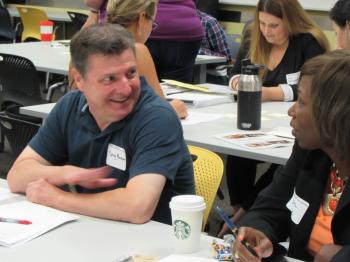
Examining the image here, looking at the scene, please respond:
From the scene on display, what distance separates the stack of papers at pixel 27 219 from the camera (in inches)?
63.2


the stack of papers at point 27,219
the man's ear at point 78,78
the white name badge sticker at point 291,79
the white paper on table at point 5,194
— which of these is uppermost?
the man's ear at point 78,78

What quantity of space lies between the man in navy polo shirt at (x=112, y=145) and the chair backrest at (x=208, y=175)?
0.12 m

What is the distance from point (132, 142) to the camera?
6.53 ft

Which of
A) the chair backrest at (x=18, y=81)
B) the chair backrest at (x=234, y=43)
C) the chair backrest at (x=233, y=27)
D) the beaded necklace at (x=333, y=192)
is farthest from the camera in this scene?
the chair backrest at (x=233, y=27)

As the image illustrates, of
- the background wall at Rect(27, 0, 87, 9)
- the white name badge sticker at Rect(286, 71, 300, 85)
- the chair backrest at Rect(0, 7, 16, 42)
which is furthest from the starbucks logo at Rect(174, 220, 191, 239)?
the background wall at Rect(27, 0, 87, 9)

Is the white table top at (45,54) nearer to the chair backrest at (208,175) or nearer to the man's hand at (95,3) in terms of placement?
the man's hand at (95,3)

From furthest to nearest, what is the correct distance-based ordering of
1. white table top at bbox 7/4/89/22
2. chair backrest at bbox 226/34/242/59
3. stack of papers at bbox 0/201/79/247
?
white table top at bbox 7/4/89/22 → chair backrest at bbox 226/34/242/59 → stack of papers at bbox 0/201/79/247

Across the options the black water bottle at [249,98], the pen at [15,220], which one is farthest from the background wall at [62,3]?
the pen at [15,220]

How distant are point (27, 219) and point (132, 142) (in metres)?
0.45

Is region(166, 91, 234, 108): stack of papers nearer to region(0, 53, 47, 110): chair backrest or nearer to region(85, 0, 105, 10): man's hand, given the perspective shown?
region(85, 0, 105, 10): man's hand

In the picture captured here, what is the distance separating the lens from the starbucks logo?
59.6 inches

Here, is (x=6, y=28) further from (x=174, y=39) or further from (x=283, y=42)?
(x=283, y=42)

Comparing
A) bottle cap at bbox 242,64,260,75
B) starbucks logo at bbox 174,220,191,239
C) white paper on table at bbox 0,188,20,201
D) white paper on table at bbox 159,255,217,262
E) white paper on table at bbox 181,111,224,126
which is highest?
bottle cap at bbox 242,64,260,75

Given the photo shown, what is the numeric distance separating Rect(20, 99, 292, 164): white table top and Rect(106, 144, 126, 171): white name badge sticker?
26.8 inches
